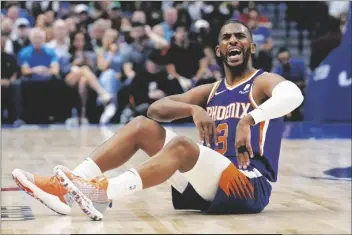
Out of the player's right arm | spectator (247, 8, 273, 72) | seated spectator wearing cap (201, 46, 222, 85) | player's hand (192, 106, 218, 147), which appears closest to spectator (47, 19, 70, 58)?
seated spectator wearing cap (201, 46, 222, 85)

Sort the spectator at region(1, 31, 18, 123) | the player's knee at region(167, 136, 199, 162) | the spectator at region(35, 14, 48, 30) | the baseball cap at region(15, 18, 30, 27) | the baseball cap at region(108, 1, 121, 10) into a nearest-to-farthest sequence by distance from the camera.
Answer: the player's knee at region(167, 136, 199, 162) < the spectator at region(1, 31, 18, 123) < the baseball cap at region(15, 18, 30, 27) < the spectator at region(35, 14, 48, 30) < the baseball cap at region(108, 1, 121, 10)

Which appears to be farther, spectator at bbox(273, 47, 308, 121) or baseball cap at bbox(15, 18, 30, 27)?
spectator at bbox(273, 47, 308, 121)

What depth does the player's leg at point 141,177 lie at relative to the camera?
182 inches

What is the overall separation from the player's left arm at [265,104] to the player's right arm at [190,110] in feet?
0.59

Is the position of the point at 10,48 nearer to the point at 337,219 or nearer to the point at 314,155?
the point at 314,155

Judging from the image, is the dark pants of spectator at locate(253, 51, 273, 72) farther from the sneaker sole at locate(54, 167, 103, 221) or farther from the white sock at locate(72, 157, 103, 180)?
the sneaker sole at locate(54, 167, 103, 221)

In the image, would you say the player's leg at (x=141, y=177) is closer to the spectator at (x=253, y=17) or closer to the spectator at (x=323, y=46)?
the spectator at (x=253, y=17)

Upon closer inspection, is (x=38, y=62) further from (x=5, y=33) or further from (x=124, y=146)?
(x=124, y=146)

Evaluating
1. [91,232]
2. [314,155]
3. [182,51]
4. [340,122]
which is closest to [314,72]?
[340,122]

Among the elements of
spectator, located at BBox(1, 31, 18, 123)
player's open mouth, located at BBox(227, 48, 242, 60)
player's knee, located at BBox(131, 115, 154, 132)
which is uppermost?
player's open mouth, located at BBox(227, 48, 242, 60)

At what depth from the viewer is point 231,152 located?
504cm

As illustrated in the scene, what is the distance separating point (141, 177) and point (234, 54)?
0.94m

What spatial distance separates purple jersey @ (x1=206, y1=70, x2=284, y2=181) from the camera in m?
5.00

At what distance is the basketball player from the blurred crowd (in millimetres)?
9311
